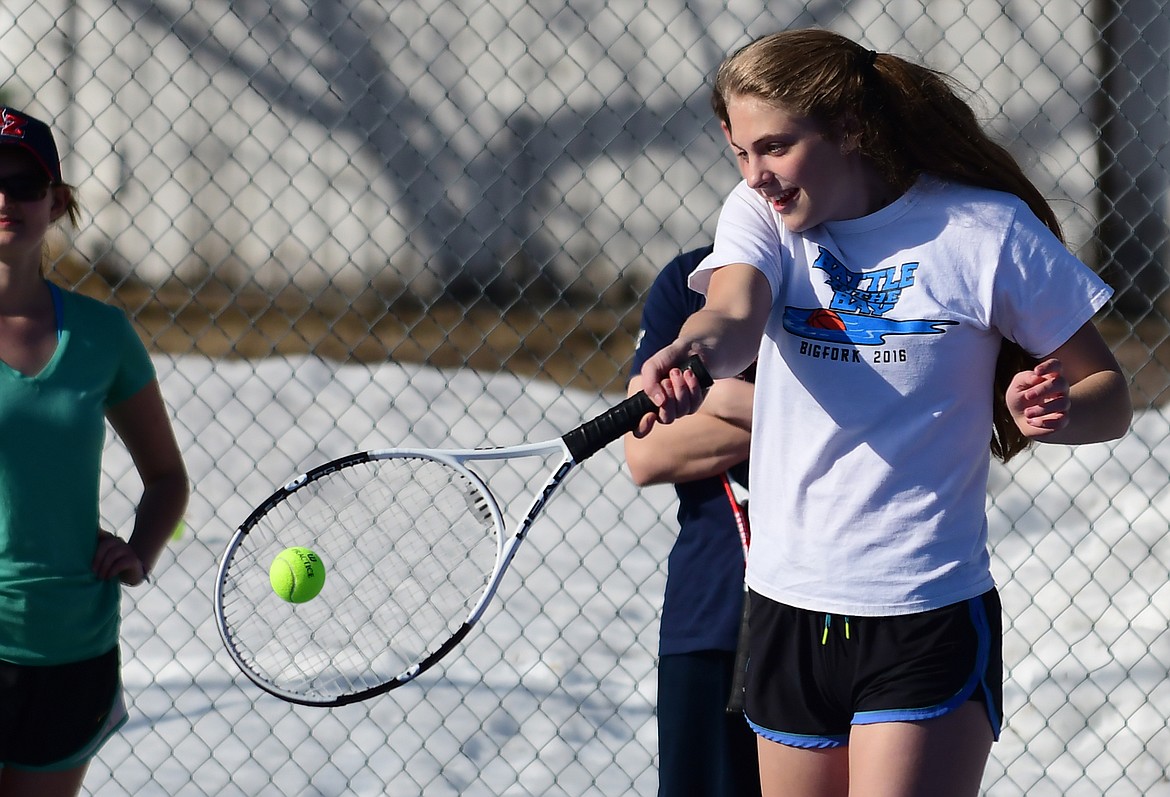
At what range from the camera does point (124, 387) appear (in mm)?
2137

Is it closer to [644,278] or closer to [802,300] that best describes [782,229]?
[802,300]

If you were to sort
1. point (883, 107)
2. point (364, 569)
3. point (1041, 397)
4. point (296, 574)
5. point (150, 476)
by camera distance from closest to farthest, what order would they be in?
1. point (1041, 397)
2. point (883, 107)
3. point (150, 476)
4. point (296, 574)
5. point (364, 569)

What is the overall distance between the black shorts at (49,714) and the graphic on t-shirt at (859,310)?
1.20 metres

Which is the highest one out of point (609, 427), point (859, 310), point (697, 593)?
point (859, 310)

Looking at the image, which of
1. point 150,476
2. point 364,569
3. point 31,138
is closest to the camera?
point 31,138

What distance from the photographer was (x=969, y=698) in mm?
1793

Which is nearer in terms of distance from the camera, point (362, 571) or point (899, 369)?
point (899, 369)

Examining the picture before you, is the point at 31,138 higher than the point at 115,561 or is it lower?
higher

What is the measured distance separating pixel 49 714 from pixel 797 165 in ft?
4.48

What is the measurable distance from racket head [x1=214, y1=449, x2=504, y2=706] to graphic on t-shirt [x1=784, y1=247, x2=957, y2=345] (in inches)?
26.3

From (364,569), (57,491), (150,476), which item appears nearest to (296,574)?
(364,569)

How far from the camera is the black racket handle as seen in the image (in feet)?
6.18

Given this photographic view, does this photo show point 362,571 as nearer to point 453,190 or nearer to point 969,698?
point 969,698

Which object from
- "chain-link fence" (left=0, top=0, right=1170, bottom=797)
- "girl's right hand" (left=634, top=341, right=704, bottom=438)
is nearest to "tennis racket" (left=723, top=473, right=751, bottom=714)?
"girl's right hand" (left=634, top=341, right=704, bottom=438)
